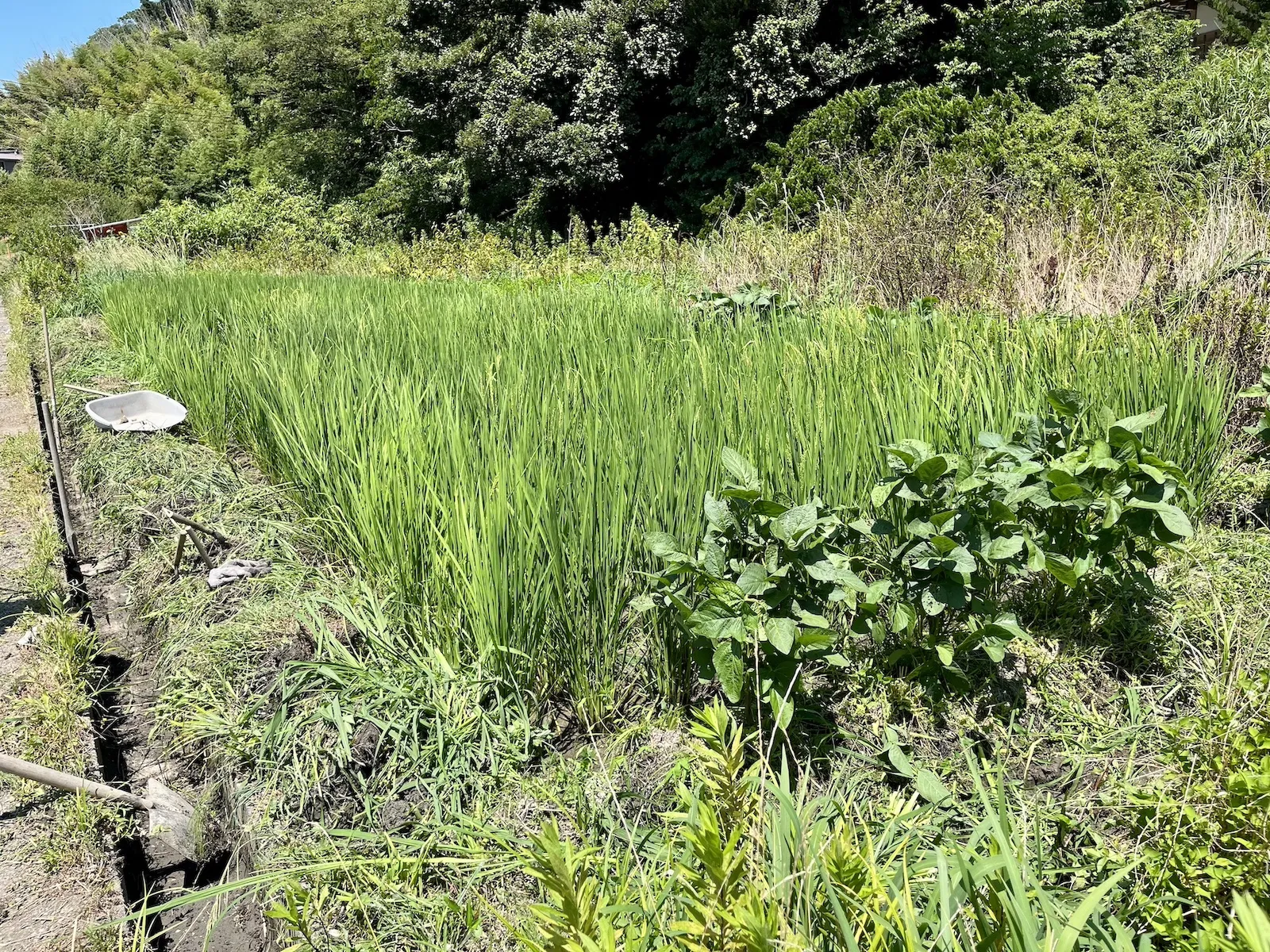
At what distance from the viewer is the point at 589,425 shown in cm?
207

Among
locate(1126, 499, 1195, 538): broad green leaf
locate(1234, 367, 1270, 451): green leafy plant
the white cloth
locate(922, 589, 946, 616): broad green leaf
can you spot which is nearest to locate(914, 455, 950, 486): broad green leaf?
locate(922, 589, 946, 616): broad green leaf

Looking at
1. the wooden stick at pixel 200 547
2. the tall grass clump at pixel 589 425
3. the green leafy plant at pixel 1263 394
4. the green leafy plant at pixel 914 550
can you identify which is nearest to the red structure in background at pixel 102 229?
the tall grass clump at pixel 589 425

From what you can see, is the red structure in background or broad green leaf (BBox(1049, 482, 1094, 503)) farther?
the red structure in background

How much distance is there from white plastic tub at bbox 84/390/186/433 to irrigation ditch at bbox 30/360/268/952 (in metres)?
0.58

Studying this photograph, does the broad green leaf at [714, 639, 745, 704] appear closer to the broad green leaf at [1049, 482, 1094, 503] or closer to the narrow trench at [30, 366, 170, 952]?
the broad green leaf at [1049, 482, 1094, 503]

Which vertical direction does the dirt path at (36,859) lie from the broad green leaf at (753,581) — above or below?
below

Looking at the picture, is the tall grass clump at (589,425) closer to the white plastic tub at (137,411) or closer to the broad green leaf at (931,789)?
the white plastic tub at (137,411)

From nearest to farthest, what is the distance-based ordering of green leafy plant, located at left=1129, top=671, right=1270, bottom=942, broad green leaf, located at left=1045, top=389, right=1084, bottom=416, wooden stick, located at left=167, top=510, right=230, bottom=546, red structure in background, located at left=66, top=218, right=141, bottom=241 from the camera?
1. green leafy plant, located at left=1129, top=671, right=1270, bottom=942
2. broad green leaf, located at left=1045, top=389, right=1084, bottom=416
3. wooden stick, located at left=167, top=510, right=230, bottom=546
4. red structure in background, located at left=66, top=218, right=141, bottom=241

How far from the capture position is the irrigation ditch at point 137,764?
55.7 inches

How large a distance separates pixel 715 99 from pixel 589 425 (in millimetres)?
11192

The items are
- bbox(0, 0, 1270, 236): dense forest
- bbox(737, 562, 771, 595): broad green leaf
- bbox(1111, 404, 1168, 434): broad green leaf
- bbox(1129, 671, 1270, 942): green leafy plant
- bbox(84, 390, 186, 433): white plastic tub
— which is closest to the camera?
bbox(1129, 671, 1270, 942): green leafy plant

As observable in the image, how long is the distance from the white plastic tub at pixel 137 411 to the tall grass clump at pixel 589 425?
121 millimetres

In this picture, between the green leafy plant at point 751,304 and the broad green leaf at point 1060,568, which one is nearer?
the broad green leaf at point 1060,568

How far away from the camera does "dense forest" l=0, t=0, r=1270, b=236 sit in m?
7.95
